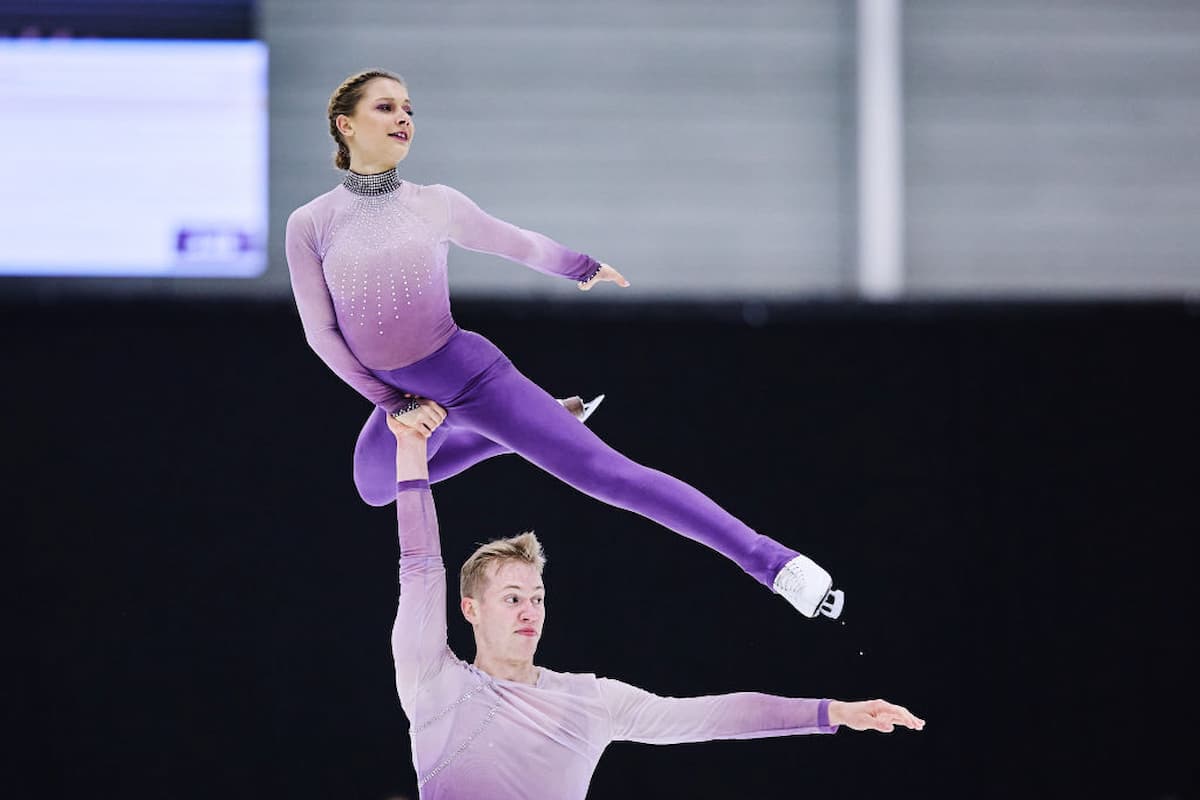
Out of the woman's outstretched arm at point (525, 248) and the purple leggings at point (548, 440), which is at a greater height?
the woman's outstretched arm at point (525, 248)

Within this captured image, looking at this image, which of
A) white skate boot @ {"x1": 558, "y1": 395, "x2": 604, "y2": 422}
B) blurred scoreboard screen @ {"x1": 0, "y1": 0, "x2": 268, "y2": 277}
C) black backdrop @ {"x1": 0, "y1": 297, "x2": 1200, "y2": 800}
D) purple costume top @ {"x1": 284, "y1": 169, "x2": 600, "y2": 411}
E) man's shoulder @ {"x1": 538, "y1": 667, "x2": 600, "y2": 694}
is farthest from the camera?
blurred scoreboard screen @ {"x1": 0, "y1": 0, "x2": 268, "y2": 277}

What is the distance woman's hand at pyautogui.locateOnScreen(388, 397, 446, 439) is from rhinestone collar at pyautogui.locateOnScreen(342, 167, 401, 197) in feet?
1.57

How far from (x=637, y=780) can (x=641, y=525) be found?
2.39ft

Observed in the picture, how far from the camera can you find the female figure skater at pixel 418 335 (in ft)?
10.7

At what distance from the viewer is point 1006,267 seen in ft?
16.8

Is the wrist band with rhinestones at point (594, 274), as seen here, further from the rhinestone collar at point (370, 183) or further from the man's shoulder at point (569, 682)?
the man's shoulder at point (569, 682)

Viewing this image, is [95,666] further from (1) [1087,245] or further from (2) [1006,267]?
(1) [1087,245]

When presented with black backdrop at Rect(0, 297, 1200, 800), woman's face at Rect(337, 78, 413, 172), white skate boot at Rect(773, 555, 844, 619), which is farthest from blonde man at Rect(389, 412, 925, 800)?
woman's face at Rect(337, 78, 413, 172)

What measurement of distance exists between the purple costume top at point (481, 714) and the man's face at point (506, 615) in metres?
0.08

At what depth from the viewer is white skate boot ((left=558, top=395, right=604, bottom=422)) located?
3765mm

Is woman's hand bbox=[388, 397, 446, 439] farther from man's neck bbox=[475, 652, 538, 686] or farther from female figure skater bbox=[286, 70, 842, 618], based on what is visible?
man's neck bbox=[475, 652, 538, 686]

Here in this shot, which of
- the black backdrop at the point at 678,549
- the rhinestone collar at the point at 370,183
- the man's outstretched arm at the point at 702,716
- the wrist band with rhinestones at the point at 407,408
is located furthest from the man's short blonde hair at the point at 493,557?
the rhinestone collar at the point at 370,183

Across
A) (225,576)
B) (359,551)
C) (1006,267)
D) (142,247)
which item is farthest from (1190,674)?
(142,247)

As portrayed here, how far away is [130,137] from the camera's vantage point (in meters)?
4.95
